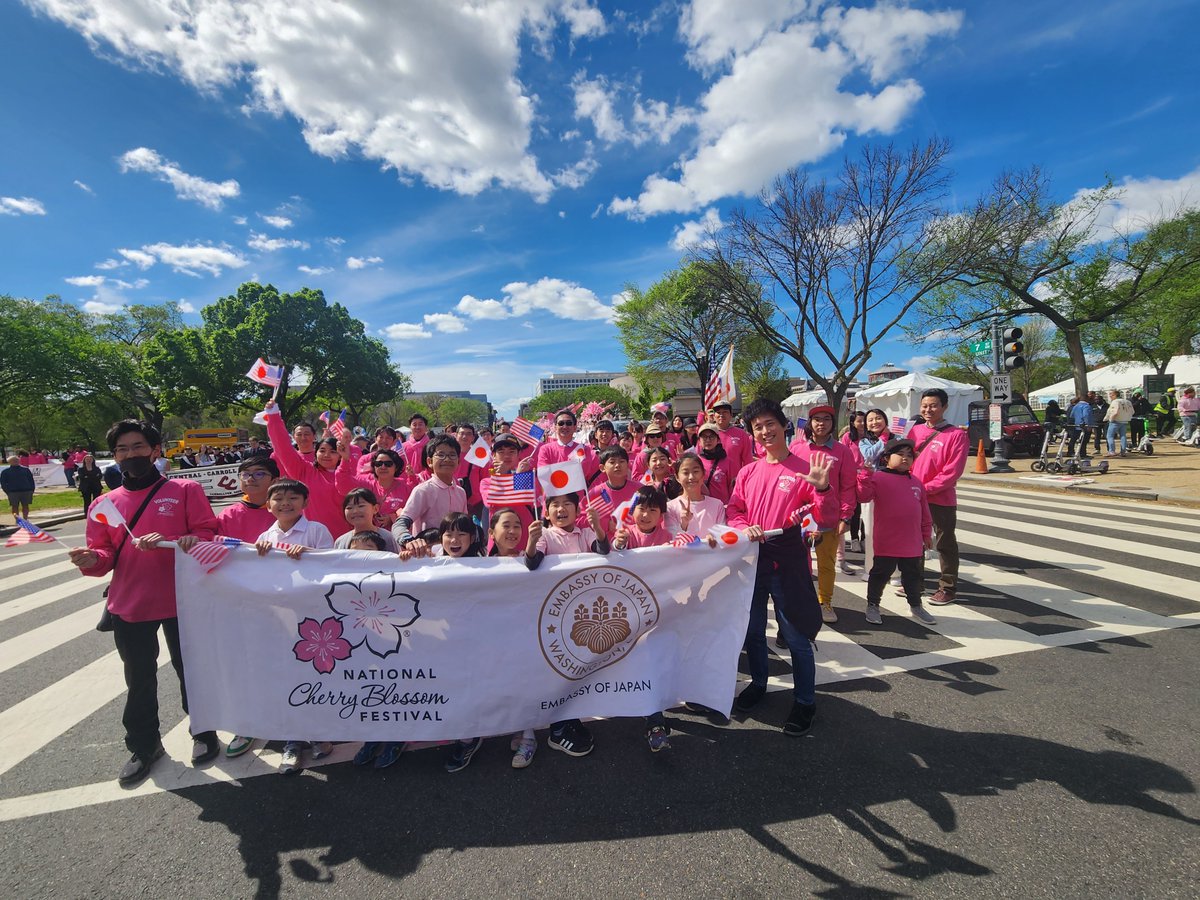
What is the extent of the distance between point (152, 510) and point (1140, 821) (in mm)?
5223

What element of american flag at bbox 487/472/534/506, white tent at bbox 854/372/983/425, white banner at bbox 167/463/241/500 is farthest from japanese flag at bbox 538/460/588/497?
white tent at bbox 854/372/983/425

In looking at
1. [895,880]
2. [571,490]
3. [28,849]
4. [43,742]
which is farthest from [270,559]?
[895,880]

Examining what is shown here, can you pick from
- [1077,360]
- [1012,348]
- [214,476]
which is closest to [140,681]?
[214,476]

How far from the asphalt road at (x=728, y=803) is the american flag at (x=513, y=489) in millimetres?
1543

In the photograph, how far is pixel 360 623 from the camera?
9.34 feet

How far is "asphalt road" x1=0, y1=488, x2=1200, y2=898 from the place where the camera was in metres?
2.06

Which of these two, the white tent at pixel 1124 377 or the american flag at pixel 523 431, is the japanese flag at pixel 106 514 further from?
the white tent at pixel 1124 377

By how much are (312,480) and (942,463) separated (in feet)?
19.8

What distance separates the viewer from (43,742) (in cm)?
318

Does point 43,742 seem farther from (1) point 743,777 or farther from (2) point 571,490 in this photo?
(1) point 743,777

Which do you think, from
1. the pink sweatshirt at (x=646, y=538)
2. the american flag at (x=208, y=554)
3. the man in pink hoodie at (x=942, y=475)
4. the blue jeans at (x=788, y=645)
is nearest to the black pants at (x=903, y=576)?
the man in pink hoodie at (x=942, y=475)

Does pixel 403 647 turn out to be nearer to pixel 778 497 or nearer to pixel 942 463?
pixel 778 497

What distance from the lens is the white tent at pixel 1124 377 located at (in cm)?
3073

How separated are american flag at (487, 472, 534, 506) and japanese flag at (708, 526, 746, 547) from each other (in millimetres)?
1328
